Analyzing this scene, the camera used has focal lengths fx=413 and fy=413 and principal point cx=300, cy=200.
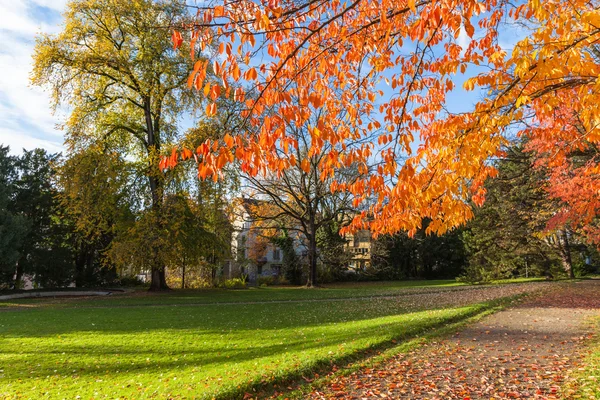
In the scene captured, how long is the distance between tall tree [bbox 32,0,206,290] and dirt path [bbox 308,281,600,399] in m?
16.3

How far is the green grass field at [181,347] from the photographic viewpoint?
5898 millimetres

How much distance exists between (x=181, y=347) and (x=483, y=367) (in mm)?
5680

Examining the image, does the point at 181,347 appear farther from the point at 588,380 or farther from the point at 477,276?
the point at 477,276

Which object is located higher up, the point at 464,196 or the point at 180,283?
the point at 464,196

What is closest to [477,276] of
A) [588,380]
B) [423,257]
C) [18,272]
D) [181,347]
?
[423,257]

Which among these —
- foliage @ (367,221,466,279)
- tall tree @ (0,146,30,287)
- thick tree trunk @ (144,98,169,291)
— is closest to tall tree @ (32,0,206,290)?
thick tree trunk @ (144,98,169,291)

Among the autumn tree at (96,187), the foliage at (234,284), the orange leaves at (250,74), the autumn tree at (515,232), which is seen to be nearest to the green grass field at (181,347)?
the orange leaves at (250,74)

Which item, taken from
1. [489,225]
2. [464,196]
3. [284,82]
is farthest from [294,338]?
[489,225]

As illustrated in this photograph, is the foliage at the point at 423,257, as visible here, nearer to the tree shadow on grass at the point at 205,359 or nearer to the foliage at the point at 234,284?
the foliage at the point at 234,284

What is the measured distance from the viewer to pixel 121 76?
75.7 feet

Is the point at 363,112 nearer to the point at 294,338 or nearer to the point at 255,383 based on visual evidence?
the point at 255,383

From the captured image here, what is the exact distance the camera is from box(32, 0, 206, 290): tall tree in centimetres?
2131

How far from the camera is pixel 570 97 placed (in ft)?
22.2

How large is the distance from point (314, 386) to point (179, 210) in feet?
56.2
